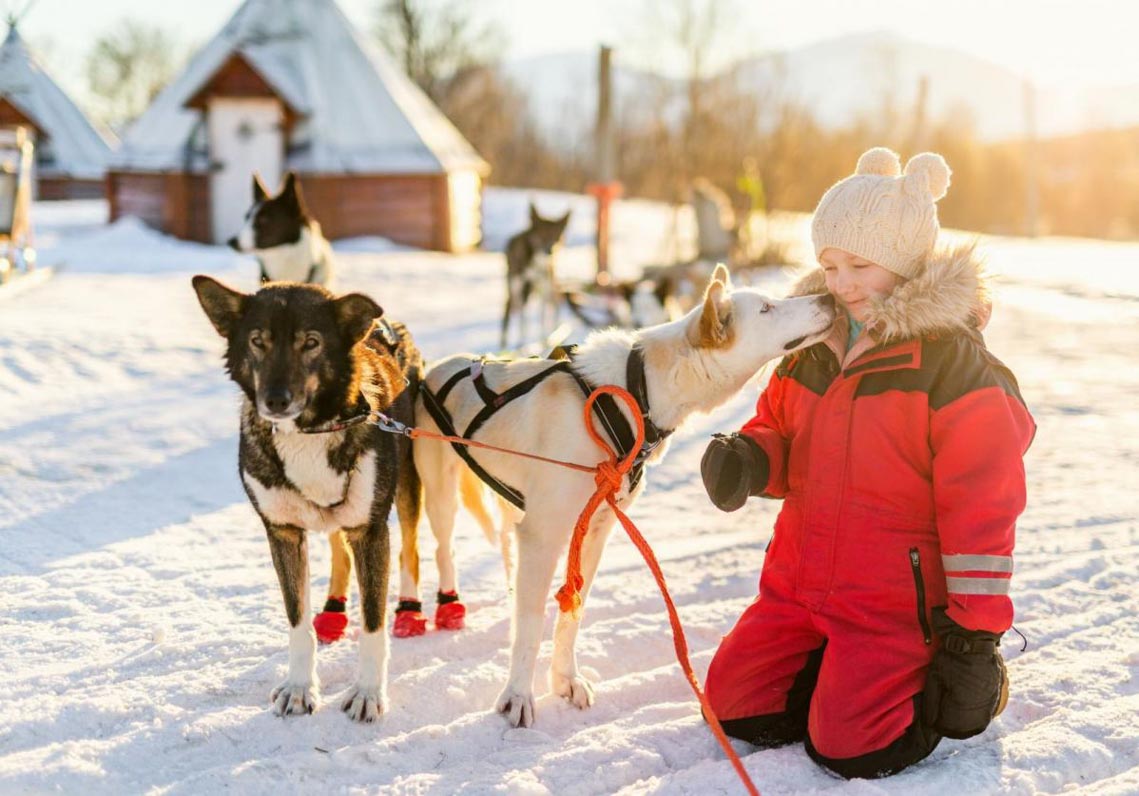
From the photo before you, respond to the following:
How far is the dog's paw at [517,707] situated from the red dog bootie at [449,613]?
644mm

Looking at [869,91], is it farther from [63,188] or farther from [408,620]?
[408,620]

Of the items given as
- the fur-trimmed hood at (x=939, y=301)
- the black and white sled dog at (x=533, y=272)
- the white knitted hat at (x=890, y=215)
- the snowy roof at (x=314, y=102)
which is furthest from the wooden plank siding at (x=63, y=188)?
the fur-trimmed hood at (x=939, y=301)

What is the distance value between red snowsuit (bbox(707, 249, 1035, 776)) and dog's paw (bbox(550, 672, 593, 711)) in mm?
374

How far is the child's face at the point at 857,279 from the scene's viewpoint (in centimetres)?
289

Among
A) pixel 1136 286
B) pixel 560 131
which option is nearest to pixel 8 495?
pixel 1136 286

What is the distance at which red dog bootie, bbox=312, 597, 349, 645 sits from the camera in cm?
348

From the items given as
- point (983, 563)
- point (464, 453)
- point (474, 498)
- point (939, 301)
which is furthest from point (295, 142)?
point (983, 563)

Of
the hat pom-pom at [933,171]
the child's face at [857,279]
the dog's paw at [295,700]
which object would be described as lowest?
the dog's paw at [295,700]

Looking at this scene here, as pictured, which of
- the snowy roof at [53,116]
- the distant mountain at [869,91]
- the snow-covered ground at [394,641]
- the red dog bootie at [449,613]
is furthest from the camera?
the snowy roof at [53,116]

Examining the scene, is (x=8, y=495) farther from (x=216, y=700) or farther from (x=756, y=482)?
(x=756, y=482)

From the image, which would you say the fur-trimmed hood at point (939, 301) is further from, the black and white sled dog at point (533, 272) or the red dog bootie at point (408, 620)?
the black and white sled dog at point (533, 272)

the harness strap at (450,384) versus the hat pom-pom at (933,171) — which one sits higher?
the hat pom-pom at (933,171)

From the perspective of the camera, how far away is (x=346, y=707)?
116 inches

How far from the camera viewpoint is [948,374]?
2699mm
